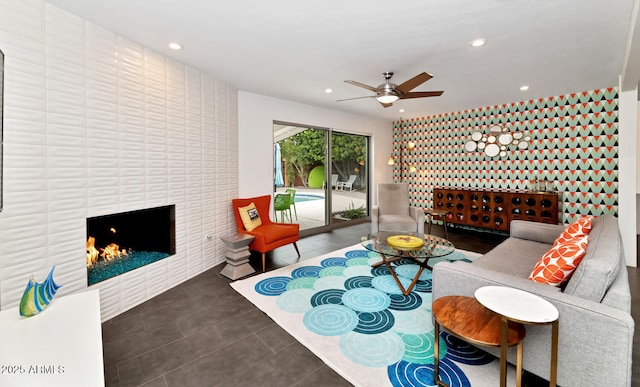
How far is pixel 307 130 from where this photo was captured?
18.3ft

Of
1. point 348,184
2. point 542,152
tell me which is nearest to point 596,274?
point 542,152

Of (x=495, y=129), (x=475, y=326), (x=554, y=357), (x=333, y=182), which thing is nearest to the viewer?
(x=554, y=357)

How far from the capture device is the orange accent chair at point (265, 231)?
138 inches

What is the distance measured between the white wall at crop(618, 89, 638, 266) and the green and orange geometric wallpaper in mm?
544

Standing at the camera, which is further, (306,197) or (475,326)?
(306,197)

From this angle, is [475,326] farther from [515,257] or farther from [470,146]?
[470,146]

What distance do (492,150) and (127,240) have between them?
20.3 feet

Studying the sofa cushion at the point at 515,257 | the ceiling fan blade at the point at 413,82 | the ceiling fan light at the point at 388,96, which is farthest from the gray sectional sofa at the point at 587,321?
the ceiling fan light at the point at 388,96

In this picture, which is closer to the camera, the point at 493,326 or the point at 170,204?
the point at 493,326

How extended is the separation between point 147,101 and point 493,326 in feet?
11.2

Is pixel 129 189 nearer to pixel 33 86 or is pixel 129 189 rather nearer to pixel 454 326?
pixel 33 86

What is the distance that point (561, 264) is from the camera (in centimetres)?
181

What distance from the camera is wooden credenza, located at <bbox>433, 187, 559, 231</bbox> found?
4.67m

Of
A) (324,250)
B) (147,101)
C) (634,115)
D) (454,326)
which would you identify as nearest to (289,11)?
(147,101)
